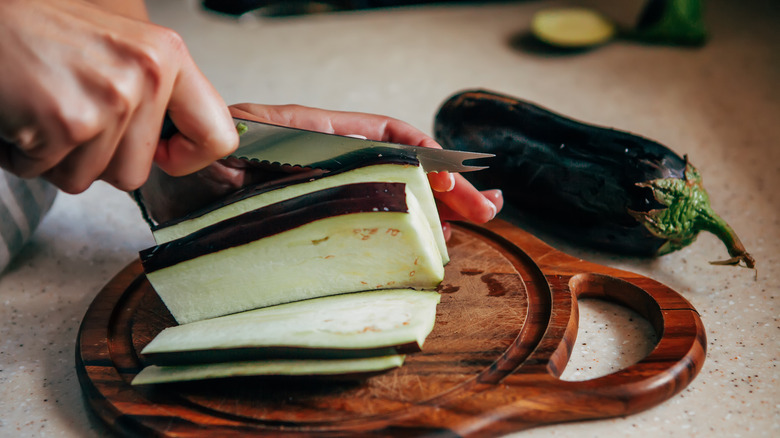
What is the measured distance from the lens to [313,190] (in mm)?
1496

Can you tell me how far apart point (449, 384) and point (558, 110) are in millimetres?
2009

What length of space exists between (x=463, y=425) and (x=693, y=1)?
9.99ft

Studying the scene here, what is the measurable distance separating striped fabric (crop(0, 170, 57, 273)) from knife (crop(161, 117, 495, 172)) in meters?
0.83

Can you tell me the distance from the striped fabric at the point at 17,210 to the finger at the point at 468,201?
1315 millimetres

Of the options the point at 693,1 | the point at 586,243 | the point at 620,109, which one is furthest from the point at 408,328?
the point at 693,1

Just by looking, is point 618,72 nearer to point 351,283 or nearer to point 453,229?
point 453,229

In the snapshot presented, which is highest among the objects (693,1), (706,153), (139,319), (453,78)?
(693,1)

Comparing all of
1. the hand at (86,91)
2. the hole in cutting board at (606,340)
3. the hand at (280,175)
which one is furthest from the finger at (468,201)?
the hand at (86,91)

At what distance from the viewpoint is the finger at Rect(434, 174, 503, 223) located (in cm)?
171

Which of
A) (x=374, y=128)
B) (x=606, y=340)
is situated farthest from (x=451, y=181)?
(x=606, y=340)

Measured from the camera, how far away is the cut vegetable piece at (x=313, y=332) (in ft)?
4.04

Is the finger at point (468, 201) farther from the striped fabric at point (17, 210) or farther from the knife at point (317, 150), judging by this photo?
the striped fabric at point (17, 210)

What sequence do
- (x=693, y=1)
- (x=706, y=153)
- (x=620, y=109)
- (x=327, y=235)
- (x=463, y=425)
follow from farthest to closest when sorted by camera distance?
1. (x=693, y=1)
2. (x=620, y=109)
3. (x=706, y=153)
4. (x=327, y=235)
5. (x=463, y=425)

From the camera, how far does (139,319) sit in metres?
1.59
